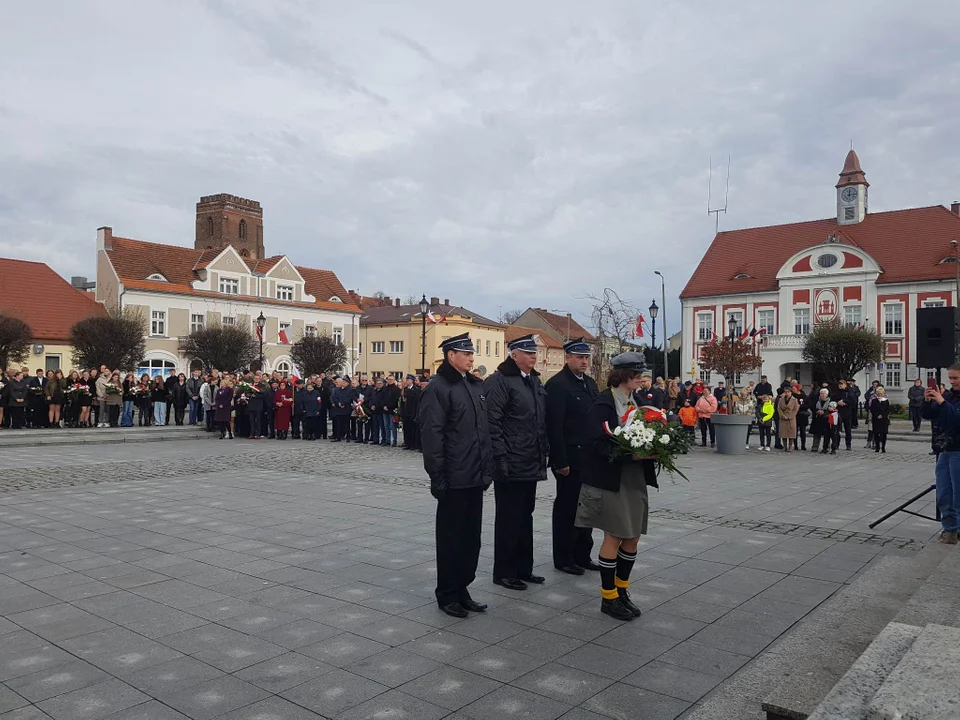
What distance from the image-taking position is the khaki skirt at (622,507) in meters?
5.64

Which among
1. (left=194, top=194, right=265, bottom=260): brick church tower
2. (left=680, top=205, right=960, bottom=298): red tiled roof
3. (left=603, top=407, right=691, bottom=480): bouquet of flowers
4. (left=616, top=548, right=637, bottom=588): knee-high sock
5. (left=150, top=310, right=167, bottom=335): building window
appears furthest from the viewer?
(left=194, top=194, right=265, bottom=260): brick church tower

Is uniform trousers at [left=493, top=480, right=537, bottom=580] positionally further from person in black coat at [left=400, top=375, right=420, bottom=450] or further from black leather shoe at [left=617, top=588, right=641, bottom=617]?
person in black coat at [left=400, top=375, right=420, bottom=450]

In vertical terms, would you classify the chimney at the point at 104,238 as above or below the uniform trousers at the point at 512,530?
above

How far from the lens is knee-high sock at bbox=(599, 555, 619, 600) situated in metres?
5.73

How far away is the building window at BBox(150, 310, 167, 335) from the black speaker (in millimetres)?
57746

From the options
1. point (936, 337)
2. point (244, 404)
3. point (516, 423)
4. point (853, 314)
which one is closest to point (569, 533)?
point (516, 423)

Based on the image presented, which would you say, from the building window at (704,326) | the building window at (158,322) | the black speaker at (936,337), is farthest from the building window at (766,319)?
the black speaker at (936,337)

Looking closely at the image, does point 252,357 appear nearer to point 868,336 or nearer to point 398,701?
point 868,336

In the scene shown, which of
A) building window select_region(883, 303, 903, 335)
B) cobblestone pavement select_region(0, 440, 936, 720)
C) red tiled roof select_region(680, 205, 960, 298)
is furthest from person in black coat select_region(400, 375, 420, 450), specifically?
red tiled roof select_region(680, 205, 960, 298)

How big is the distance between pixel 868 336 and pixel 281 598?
48936mm

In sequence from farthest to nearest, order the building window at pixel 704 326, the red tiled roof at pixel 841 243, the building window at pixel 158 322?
the building window at pixel 704 326, the building window at pixel 158 322, the red tiled roof at pixel 841 243

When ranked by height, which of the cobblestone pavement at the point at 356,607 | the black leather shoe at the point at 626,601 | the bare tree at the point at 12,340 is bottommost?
the cobblestone pavement at the point at 356,607

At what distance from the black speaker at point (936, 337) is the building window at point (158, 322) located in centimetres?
5775

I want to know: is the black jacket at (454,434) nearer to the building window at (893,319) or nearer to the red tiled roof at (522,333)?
the building window at (893,319)
